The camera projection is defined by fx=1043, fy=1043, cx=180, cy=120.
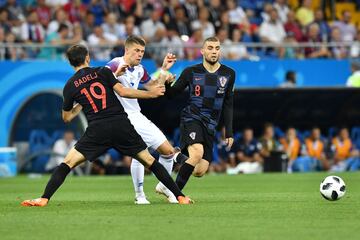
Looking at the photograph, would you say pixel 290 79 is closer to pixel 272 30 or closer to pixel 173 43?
pixel 272 30

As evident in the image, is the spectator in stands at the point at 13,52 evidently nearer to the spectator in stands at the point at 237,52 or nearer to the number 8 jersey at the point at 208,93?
the spectator in stands at the point at 237,52

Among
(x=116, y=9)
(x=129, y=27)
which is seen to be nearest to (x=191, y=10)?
(x=116, y=9)

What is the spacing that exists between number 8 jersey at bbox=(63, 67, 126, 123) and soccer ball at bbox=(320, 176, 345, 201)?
9.30 ft

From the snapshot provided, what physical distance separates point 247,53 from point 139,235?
18.0 meters

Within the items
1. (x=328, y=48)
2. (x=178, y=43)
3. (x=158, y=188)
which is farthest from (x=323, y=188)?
(x=328, y=48)

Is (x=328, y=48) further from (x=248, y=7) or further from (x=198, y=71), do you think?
(x=198, y=71)

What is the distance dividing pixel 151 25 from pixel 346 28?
603cm

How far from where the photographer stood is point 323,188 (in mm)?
13219

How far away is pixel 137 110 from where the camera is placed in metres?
13.9

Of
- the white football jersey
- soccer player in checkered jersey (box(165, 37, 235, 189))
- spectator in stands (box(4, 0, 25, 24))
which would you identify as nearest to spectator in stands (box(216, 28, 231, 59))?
spectator in stands (box(4, 0, 25, 24))

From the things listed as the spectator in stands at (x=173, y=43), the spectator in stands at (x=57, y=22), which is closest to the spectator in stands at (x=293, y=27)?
the spectator in stands at (x=173, y=43)

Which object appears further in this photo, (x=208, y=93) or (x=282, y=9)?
(x=282, y=9)

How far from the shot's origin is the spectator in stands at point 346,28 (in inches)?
1145

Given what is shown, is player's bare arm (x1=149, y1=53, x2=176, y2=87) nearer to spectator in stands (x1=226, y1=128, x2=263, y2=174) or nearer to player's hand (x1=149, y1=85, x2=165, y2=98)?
player's hand (x1=149, y1=85, x2=165, y2=98)
